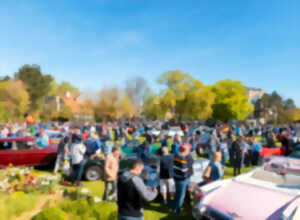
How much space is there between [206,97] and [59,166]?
3924 centimetres

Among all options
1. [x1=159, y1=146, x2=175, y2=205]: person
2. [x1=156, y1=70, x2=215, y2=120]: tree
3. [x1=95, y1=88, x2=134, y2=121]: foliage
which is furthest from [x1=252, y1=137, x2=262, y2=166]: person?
[x1=95, y1=88, x2=134, y2=121]: foliage

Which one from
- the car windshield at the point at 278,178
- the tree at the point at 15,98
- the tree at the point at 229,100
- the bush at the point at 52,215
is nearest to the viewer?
the bush at the point at 52,215

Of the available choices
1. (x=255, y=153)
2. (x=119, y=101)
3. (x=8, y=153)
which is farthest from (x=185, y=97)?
(x=8, y=153)

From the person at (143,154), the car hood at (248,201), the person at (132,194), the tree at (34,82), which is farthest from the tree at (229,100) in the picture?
the person at (132,194)

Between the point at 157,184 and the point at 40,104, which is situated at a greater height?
the point at 40,104

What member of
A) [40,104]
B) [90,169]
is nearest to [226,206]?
[90,169]

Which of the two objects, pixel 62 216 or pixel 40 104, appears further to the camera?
pixel 40 104

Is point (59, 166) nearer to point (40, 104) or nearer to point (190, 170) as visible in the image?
point (190, 170)

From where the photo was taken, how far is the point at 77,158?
22.0ft

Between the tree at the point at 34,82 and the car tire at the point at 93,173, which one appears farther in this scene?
the tree at the point at 34,82

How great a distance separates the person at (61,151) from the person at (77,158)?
2.97 feet

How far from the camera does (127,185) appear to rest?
313 centimetres

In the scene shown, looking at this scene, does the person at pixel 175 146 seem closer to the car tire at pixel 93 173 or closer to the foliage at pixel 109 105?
the car tire at pixel 93 173

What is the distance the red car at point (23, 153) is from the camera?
321 inches
